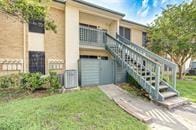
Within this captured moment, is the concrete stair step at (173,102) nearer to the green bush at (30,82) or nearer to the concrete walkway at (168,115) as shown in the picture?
the concrete walkway at (168,115)

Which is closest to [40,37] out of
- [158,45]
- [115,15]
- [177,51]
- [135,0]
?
[115,15]

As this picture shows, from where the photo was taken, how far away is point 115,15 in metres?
13.9

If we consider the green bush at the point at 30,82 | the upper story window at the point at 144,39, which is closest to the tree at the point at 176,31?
the upper story window at the point at 144,39

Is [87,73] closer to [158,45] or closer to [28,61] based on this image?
[28,61]

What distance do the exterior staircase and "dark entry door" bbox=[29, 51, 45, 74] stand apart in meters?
4.93

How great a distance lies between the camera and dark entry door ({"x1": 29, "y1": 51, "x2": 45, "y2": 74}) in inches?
422

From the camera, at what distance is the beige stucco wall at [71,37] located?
11.6 meters

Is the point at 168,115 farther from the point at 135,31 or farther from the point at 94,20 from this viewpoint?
the point at 135,31

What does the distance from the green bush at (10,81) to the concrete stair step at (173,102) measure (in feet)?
23.3

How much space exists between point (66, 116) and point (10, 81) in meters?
4.67

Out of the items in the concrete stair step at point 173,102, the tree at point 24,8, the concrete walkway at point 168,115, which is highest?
the tree at point 24,8

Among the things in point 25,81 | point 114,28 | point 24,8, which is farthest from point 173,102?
point 114,28

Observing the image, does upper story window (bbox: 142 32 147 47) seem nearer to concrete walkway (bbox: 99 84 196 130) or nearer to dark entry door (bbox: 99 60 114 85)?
dark entry door (bbox: 99 60 114 85)

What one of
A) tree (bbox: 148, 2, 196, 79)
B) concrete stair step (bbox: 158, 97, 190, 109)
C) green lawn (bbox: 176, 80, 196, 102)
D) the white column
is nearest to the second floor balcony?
the white column
